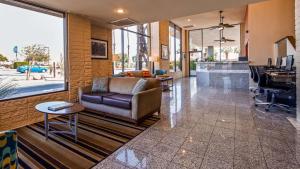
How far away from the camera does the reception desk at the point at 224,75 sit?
7598mm

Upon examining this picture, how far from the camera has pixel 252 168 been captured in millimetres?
1846

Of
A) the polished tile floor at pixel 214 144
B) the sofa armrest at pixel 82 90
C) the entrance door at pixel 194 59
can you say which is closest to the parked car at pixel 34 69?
the sofa armrest at pixel 82 90

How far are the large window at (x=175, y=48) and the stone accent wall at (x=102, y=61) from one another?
6.01 meters

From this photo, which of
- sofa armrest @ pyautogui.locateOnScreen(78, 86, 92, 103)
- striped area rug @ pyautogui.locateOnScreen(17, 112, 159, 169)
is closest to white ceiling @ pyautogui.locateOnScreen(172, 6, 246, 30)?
sofa armrest @ pyautogui.locateOnScreen(78, 86, 92, 103)

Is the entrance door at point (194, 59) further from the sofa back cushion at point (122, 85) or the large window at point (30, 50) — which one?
the large window at point (30, 50)

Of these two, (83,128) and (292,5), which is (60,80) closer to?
(83,128)

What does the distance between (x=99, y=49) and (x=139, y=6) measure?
2.31 metres

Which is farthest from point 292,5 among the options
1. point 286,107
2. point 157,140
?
point 157,140

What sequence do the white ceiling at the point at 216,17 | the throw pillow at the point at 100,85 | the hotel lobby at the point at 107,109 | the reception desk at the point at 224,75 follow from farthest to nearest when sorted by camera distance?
1. the white ceiling at the point at 216,17
2. the reception desk at the point at 224,75
3. the throw pillow at the point at 100,85
4. the hotel lobby at the point at 107,109

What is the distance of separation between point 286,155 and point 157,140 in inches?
63.9

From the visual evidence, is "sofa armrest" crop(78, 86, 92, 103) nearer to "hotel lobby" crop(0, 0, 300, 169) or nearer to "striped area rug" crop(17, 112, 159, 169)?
"hotel lobby" crop(0, 0, 300, 169)

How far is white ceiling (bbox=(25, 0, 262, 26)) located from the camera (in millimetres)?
3612

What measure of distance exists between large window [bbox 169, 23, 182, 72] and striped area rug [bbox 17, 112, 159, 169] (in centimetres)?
861

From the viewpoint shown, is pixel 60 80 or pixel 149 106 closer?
A: pixel 149 106
